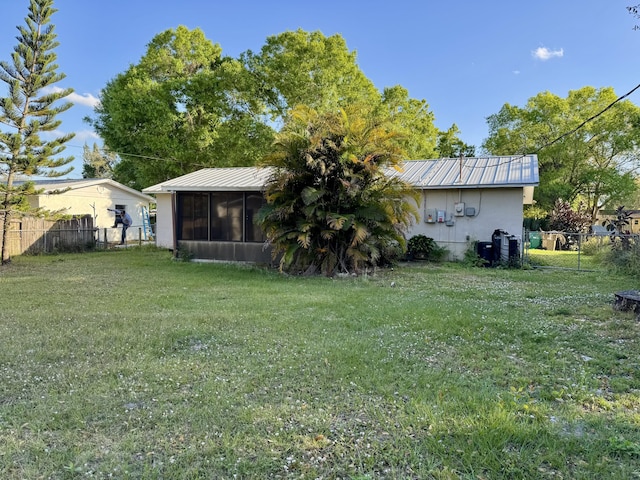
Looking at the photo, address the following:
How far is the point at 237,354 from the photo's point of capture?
3.92 metres

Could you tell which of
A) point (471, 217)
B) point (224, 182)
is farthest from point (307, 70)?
point (471, 217)

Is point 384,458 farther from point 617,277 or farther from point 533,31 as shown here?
point 533,31

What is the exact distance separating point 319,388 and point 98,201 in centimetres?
2041

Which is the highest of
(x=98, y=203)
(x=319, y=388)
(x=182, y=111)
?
(x=182, y=111)

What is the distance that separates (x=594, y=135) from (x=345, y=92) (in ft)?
50.1

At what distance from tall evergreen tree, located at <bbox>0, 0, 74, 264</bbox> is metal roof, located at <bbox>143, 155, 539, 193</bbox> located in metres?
3.25

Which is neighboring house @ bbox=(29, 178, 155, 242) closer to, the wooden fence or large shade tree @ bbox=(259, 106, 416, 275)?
the wooden fence

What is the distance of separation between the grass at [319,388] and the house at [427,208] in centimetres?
487

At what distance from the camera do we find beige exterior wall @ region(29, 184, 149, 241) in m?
18.0

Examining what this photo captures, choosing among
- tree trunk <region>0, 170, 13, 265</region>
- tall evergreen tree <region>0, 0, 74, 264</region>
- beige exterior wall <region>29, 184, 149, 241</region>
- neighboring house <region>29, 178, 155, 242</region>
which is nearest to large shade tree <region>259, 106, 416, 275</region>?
tall evergreen tree <region>0, 0, 74, 264</region>

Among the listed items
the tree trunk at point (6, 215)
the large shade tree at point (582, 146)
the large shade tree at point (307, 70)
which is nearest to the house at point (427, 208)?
the tree trunk at point (6, 215)

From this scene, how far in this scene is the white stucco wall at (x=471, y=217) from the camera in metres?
10.8

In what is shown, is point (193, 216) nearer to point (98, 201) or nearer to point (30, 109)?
point (30, 109)

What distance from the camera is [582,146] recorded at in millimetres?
22906
